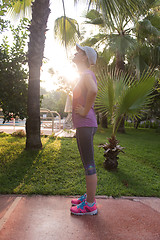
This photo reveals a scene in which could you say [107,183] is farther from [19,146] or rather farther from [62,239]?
[19,146]

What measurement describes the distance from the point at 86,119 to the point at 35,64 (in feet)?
10.1

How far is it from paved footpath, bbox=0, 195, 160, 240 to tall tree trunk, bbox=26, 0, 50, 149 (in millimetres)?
2194

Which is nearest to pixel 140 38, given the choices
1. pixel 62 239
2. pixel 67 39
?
pixel 67 39

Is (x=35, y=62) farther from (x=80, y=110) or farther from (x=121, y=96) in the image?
(x=80, y=110)

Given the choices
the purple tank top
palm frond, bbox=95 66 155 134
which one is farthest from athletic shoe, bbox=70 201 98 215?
palm frond, bbox=95 66 155 134

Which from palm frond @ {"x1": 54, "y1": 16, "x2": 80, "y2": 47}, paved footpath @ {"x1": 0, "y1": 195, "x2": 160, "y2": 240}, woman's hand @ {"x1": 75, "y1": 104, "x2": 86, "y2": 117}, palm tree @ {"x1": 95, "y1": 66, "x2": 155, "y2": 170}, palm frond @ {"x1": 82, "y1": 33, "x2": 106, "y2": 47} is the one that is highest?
palm frond @ {"x1": 82, "y1": 33, "x2": 106, "y2": 47}

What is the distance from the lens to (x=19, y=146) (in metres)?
5.03

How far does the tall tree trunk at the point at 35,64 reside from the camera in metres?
4.62

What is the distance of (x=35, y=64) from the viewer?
15.3 ft

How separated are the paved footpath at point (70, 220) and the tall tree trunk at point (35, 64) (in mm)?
2194

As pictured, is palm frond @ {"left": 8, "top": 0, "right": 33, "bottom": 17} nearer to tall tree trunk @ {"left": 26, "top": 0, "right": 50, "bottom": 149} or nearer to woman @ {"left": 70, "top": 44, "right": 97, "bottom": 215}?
tall tree trunk @ {"left": 26, "top": 0, "right": 50, "bottom": 149}

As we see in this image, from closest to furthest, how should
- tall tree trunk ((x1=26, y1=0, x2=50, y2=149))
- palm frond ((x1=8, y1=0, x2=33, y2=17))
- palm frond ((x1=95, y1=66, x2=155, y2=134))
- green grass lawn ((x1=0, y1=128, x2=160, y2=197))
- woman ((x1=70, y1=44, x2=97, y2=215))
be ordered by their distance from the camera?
woman ((x1=70, y1=44, x2=97, y2=215))
green grass lawn ((x1=0, y1=128, x2=160, y2=197))
palm frond ((x1=95, y1=66, x2=155, y2=134))
tall tree trunk ((x1=26, y1=0, x2=50, y2=149))
palm frond ((x1=8, y1=0, x2=33, y2=17))

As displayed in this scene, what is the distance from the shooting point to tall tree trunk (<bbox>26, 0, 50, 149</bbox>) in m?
4.62

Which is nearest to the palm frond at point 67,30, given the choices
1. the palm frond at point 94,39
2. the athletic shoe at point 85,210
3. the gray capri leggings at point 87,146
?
the gray capri leggings at point 87,146
